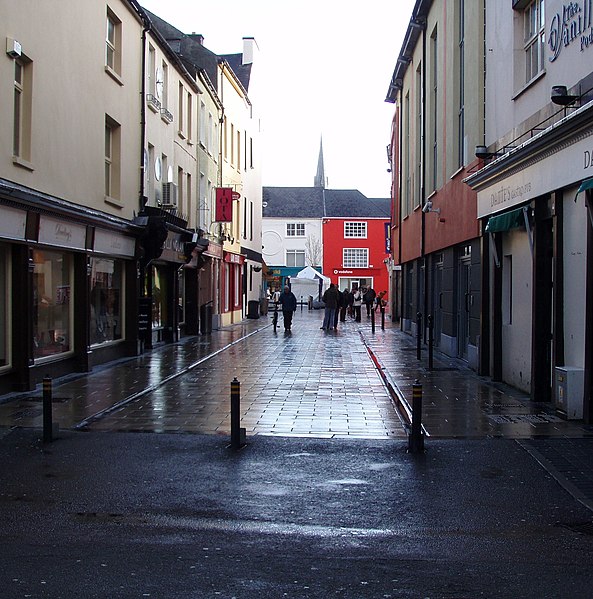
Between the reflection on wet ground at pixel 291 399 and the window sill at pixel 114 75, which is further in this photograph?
the window sill at pixel 114 75

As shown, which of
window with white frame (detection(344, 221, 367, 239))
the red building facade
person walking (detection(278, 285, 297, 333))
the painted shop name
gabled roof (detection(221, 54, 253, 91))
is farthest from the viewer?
window with white frame (detection(344, 221, 367, 239))

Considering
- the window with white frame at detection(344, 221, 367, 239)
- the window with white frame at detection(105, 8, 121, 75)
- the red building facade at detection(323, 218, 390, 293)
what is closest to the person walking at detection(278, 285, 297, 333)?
the window with white frame at detection(105, 8, 121, 75)

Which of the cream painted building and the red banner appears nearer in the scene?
the cream painted building

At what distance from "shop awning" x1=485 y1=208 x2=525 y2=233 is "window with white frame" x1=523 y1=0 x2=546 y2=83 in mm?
2227

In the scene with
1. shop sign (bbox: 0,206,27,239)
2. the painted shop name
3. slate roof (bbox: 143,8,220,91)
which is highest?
slate roof (bbox: 143,8,220,91)

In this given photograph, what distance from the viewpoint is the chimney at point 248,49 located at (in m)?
46.5

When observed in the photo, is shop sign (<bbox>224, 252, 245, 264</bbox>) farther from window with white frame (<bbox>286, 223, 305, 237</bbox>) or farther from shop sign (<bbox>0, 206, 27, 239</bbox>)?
window with white frame (<bbox>286, 223, 305, 237</bbox>)

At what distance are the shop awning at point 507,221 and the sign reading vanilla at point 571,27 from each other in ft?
8.22

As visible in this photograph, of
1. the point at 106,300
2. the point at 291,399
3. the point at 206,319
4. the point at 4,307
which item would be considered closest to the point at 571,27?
the point at 291,399

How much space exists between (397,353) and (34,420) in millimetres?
12117

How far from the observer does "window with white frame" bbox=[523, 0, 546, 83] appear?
1268 cm

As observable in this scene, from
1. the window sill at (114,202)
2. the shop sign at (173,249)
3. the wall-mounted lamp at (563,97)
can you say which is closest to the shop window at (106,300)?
the window sill at (114,202)

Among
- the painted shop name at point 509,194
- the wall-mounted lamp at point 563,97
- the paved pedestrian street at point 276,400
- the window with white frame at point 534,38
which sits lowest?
the paved pedestrian street at point 276,400

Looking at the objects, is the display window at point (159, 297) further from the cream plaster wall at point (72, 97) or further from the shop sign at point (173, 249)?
the cream plaster wall at point (72, 97)
